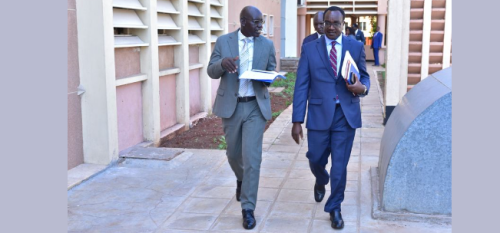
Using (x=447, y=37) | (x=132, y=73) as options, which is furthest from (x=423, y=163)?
(x=447, y=37)

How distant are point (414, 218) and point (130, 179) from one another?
129 inches

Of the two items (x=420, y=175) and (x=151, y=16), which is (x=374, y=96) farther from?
(x=420, y=175)

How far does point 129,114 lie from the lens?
26.0ft

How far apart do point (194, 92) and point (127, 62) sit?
316 cm

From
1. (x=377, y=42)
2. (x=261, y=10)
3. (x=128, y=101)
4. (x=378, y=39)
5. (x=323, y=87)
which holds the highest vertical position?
(x=261, y=10)

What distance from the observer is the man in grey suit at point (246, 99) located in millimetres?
5094

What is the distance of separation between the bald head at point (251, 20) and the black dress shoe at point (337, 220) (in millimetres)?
1759

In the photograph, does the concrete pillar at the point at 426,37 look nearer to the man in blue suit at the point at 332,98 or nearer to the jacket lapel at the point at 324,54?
the man in blue suit at the point at 332,98

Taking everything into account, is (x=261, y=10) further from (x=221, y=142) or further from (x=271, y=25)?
(x=221, y=142)

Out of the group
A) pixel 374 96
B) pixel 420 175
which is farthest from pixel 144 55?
pixel 374 96

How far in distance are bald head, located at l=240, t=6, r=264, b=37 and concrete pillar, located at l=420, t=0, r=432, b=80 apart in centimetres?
566

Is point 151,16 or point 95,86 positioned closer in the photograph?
point 95,86

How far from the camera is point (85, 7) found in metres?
6.70

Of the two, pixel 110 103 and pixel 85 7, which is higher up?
pixel 85 7
